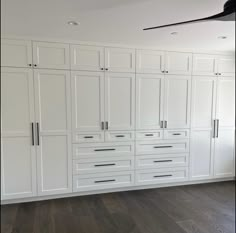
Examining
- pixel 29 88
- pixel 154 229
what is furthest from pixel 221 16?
pixel 29 88

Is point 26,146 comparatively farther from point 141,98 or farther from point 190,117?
point 190,117

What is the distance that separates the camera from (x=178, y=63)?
135 inches

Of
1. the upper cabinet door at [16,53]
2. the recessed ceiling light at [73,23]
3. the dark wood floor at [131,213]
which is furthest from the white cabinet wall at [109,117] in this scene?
the recessed ceiling light at [73,23]

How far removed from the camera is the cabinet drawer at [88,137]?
3.08 meters

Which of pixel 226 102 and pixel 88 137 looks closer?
pixel 88 137

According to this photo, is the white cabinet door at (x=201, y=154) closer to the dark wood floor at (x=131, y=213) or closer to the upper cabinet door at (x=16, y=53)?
the dark wood floor at (x=131, y=213)

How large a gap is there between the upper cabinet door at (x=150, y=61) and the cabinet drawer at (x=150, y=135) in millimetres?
970

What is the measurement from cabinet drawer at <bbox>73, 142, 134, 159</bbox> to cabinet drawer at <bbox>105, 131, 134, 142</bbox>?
79 millimetres

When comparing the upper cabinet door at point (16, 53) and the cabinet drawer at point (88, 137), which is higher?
the upper cabinet door at point (16, 53)

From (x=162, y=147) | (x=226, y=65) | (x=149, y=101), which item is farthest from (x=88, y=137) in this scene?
(x=226, y=65)

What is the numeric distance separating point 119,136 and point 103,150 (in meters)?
0.33

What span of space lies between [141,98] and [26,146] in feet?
6.10

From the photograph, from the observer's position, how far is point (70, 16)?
6.99 feet

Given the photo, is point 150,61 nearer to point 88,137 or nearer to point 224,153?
point 88,137
